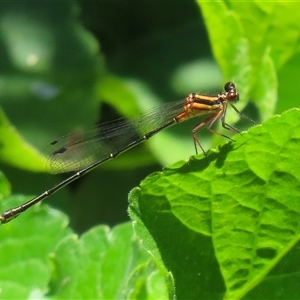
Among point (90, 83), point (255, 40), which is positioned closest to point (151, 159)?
point (90, 83)

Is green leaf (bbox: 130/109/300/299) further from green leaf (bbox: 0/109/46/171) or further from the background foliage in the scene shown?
green leaf (bbox: 0/109/46/171)

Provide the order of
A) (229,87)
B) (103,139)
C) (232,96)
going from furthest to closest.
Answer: (103,139)
(232,96)
(229,87)

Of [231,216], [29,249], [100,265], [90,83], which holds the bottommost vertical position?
[231,216]

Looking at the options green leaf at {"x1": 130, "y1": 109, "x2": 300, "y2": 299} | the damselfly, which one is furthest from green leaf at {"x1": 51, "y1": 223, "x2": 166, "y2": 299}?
the damselfly

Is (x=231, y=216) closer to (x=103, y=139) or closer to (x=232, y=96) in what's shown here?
(x=232, y=96)

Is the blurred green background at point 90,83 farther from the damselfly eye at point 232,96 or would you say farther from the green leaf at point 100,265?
the green leaf at point 100,265

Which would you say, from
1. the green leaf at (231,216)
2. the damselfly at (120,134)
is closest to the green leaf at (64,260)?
the green leaf at (231,216)

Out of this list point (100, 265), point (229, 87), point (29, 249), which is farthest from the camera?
point (229, 87)
